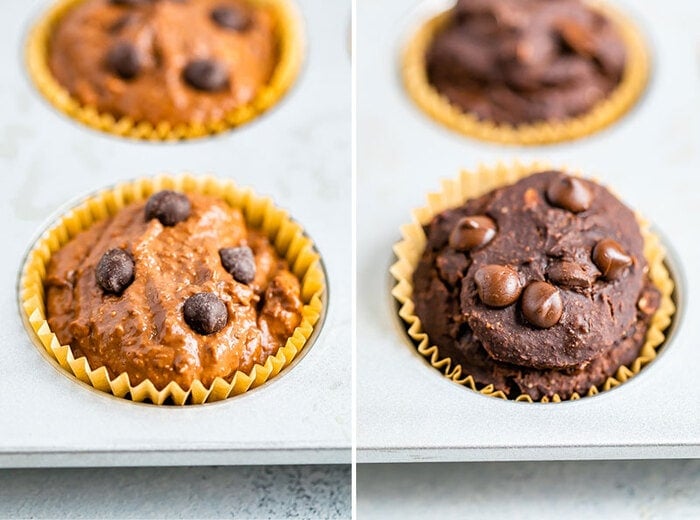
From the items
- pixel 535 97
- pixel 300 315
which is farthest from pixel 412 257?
pixel 535 97

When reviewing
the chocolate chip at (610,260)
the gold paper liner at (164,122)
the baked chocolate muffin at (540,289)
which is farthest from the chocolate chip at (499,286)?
the gold paper liner at (164,122)

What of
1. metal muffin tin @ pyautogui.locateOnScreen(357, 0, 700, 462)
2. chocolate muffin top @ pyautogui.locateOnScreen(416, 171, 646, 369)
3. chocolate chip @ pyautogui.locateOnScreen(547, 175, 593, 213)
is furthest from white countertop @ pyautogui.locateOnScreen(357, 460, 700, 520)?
chocolate chip @ pyautogui.locateOnScreen(547, 175, 593, 213)

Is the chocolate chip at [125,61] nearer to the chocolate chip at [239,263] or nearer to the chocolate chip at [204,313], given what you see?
the chocolate chip at [239,263]

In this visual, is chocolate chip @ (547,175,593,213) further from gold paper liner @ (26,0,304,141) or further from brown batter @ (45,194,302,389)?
gold paper liner @ (26,0,304,141)

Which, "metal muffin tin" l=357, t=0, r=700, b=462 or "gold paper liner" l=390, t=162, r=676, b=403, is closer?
"metal muffin tin" l=357, t=0, r=700, b=462

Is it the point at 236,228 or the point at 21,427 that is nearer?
the point at 21,427

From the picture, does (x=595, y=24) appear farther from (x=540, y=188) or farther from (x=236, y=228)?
(x=236, y=228)
